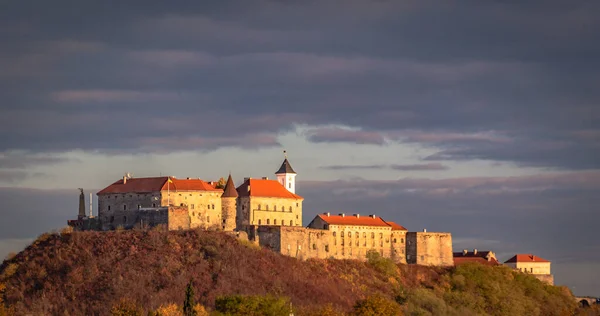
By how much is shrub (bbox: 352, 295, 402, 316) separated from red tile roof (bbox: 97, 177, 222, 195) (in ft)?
69.8

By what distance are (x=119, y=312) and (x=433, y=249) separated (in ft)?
158

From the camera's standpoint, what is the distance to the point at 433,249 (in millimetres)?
134875

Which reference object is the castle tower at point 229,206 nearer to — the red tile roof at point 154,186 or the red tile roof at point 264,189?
the red tile roof at point 154,186

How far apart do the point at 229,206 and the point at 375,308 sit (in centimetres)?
2224

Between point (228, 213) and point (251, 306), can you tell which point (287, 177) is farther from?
point (251, 306)

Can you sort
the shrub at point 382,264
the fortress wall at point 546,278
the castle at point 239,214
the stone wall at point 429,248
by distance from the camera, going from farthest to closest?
the fortress wall at point 546,278 → the stone wall at point 429,248 → the shrub at point 382,264 → the castle at point 239,214

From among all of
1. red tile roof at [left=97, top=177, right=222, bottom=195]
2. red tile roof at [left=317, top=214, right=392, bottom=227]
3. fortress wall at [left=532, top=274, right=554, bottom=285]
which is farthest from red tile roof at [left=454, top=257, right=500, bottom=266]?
red tile roof at [left=97, top=177, right=222, bottom=195]

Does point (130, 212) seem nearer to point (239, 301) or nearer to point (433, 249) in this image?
point (239, 301)

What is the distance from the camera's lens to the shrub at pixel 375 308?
10200 centimetres

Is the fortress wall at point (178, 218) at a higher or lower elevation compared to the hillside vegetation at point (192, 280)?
higher

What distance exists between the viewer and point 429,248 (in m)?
134

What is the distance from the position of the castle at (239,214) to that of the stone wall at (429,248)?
4.96m

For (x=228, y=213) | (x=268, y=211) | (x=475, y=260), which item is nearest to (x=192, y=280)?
(x=228, y=213)

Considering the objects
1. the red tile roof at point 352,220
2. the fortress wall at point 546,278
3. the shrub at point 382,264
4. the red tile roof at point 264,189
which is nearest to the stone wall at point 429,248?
the red tile roof at point 352,220
